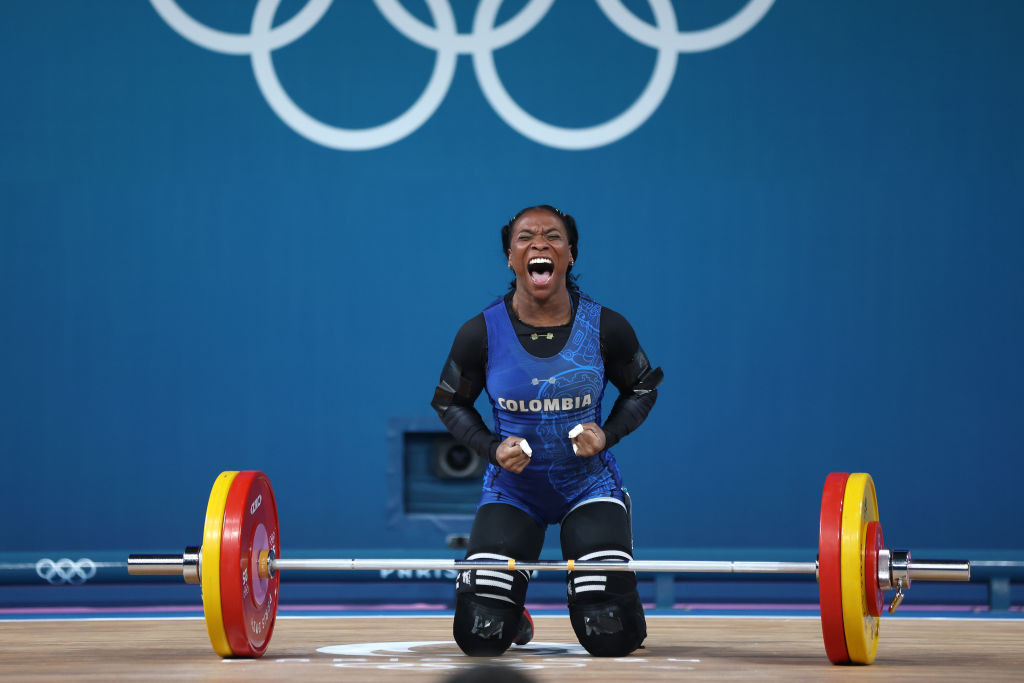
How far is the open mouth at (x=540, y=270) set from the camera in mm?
3080

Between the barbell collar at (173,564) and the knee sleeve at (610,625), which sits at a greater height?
the barbell collar at (173,564)

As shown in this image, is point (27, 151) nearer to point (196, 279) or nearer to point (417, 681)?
point (196, 279)

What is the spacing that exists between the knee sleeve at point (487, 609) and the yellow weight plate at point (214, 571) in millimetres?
568

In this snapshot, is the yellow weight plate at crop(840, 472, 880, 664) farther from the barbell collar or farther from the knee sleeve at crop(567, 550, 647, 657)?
the barbell collar

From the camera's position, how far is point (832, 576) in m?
2.63

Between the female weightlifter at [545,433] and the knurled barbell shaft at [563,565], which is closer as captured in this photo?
the knurled barbell shaft at [563,565]

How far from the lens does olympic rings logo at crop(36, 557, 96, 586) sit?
14.6 ft

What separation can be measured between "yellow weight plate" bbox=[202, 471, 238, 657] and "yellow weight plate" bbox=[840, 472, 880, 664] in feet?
4.58

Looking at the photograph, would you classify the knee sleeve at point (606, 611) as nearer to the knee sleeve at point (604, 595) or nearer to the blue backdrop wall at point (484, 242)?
the knee sleeve at point (604, 595)

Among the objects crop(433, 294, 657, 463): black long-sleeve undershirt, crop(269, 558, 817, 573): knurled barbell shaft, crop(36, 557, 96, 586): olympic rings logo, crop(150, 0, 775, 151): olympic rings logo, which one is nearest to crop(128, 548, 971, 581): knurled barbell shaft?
crop(269, 558, 817, 573): knurled barbell shaft

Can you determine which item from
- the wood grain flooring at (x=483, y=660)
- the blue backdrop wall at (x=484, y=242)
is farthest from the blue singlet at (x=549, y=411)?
the blue backdrop wall at (x=484, y=242)

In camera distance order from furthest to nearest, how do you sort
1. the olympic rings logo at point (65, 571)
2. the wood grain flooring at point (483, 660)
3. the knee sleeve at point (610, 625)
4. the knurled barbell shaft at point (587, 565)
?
the olympic rings logo at point (65, 571) < the knee sleeve at point (610, 625) < the knurled barbell shaft at point (587, 565) < the wood grain flooring at point (483, 660)

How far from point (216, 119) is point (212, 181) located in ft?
0.83

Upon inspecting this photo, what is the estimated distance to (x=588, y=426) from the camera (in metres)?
3.03
